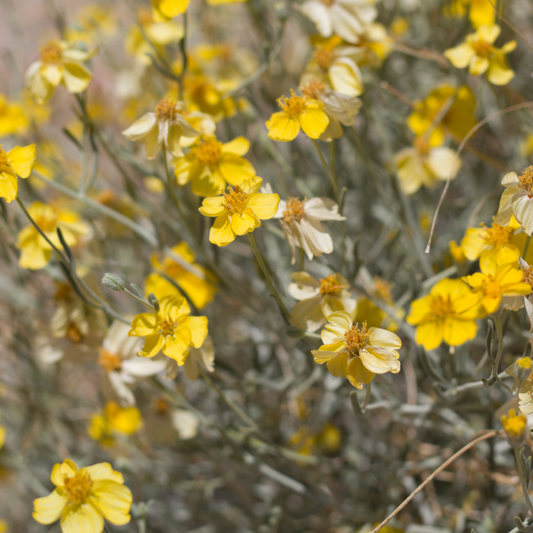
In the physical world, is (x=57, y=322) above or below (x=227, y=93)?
below

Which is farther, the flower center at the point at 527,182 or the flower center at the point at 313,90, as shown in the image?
the flower center at the point at 313,90

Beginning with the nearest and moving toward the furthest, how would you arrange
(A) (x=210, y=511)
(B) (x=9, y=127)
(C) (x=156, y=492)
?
1. (B) (x=9, y=127)
2. (A) (x=210, y=511)
3. (C) (x=156, y=492)

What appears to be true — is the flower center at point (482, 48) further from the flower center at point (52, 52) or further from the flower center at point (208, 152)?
the flower center at point (52, 52)

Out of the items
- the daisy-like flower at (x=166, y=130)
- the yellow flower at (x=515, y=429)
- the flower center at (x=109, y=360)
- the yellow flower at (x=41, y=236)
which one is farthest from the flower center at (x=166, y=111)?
the yellow flower at (x=515, y=429)

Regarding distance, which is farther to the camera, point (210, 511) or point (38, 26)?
point (38, 26)

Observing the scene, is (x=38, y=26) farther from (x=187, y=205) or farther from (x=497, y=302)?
(x=497, y=302)

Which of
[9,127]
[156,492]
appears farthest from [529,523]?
[9,127]

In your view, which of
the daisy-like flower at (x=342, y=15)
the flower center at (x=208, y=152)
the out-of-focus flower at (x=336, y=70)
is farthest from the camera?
the daisy-like flower at (x=342, y=15)

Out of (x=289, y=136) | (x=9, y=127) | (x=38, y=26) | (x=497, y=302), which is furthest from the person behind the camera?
(x=38, y=26)
